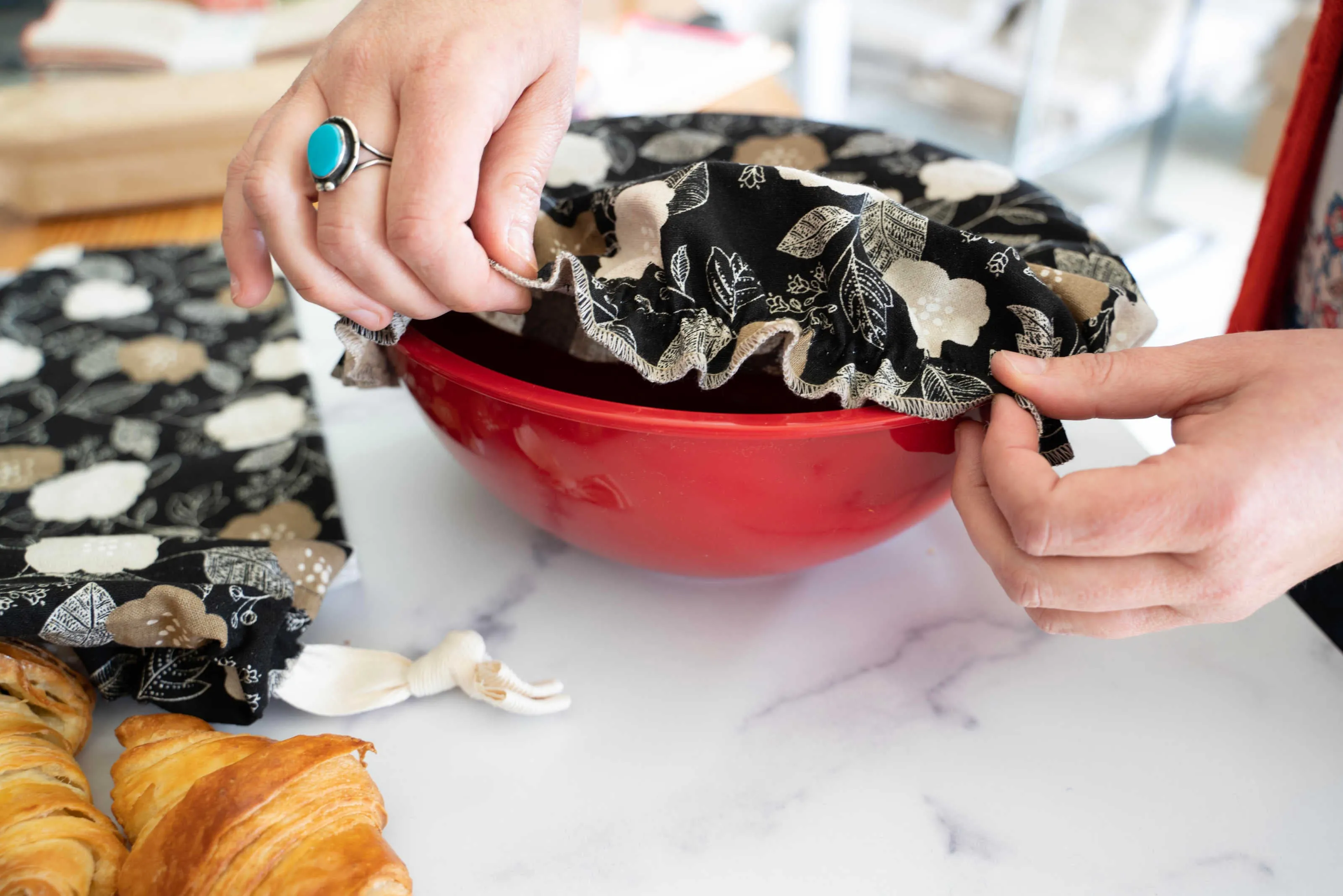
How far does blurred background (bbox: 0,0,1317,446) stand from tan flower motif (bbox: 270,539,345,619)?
80 cm

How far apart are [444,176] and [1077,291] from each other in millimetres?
283

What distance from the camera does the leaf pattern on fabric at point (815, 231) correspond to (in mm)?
414

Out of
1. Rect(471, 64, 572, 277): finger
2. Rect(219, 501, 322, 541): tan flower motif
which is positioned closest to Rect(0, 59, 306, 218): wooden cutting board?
Rect(219, 501, 322, 541): tan flower motif

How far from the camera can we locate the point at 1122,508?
0.33 metres

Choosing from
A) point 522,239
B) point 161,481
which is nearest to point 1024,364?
point 522,239

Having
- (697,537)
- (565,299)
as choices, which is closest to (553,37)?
(565,299)

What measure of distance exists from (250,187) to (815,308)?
0.26 metres

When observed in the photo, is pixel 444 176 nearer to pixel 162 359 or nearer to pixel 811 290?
pixel 811 290

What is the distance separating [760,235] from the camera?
428mm

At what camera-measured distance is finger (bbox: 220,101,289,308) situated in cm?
45

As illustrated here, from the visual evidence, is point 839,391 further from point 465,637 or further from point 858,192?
point 465,637

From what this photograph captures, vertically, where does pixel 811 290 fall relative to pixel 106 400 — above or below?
above

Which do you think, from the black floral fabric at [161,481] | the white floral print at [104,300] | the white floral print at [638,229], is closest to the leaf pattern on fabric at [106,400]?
the black floral fabric at [161,481]

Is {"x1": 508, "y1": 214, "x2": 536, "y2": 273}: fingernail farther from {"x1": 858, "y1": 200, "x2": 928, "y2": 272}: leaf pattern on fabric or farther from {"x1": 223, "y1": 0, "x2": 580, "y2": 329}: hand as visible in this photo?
A: {"x1": 858, "y1": 200, "x2": 928, "y2": 272}: leaf pattern on fabric
